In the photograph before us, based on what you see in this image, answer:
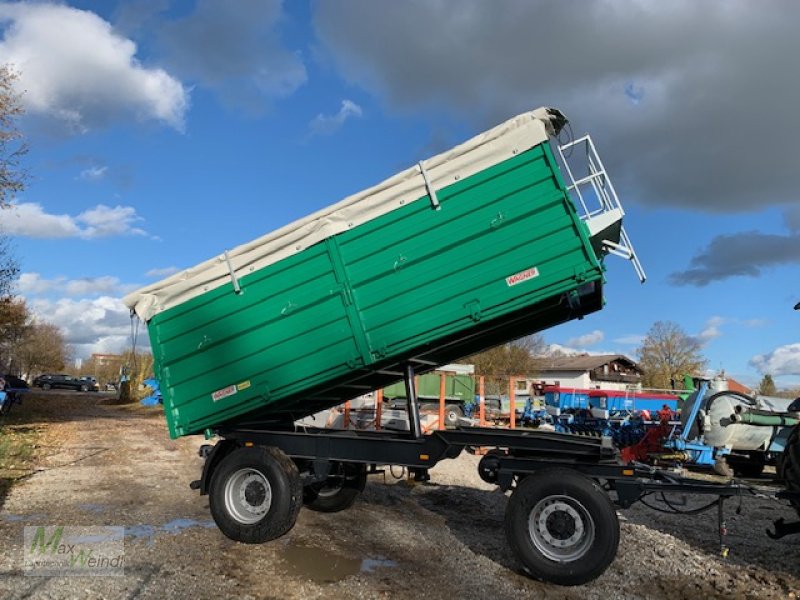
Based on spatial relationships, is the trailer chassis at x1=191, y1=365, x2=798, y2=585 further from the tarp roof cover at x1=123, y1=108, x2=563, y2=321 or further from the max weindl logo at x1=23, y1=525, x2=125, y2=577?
the tarp roof cover at x1=123, y1=108, x2=563, y2=321

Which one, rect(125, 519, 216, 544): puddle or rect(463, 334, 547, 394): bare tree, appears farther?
rect(463, 334, 547, 394): bare tree

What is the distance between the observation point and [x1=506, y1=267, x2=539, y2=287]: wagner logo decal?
17.1 ft

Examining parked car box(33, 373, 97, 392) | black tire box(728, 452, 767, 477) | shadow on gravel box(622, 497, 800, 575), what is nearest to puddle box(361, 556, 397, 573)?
shadow on gravel box(622, 497, 800, 575)

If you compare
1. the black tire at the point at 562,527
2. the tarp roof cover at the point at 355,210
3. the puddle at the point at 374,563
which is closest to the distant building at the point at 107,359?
the tarp roof cover at the point at 355,210

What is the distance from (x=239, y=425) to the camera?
6754 millimetres

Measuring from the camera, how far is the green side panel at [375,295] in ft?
17.2

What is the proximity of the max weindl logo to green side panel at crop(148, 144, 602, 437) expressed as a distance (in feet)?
4.07

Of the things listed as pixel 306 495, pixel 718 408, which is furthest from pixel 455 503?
pixel 718 408

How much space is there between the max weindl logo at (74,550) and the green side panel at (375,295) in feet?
4.07

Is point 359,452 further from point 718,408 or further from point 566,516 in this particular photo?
point 718,408

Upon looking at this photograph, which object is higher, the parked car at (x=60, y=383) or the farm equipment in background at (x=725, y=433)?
the parked car at (x=60, y=383)

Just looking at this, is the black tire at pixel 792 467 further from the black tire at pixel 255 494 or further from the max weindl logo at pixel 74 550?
the max weindl logo at pixel 74 550

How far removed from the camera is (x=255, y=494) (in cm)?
638

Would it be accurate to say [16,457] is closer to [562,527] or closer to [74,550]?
[74,550]
